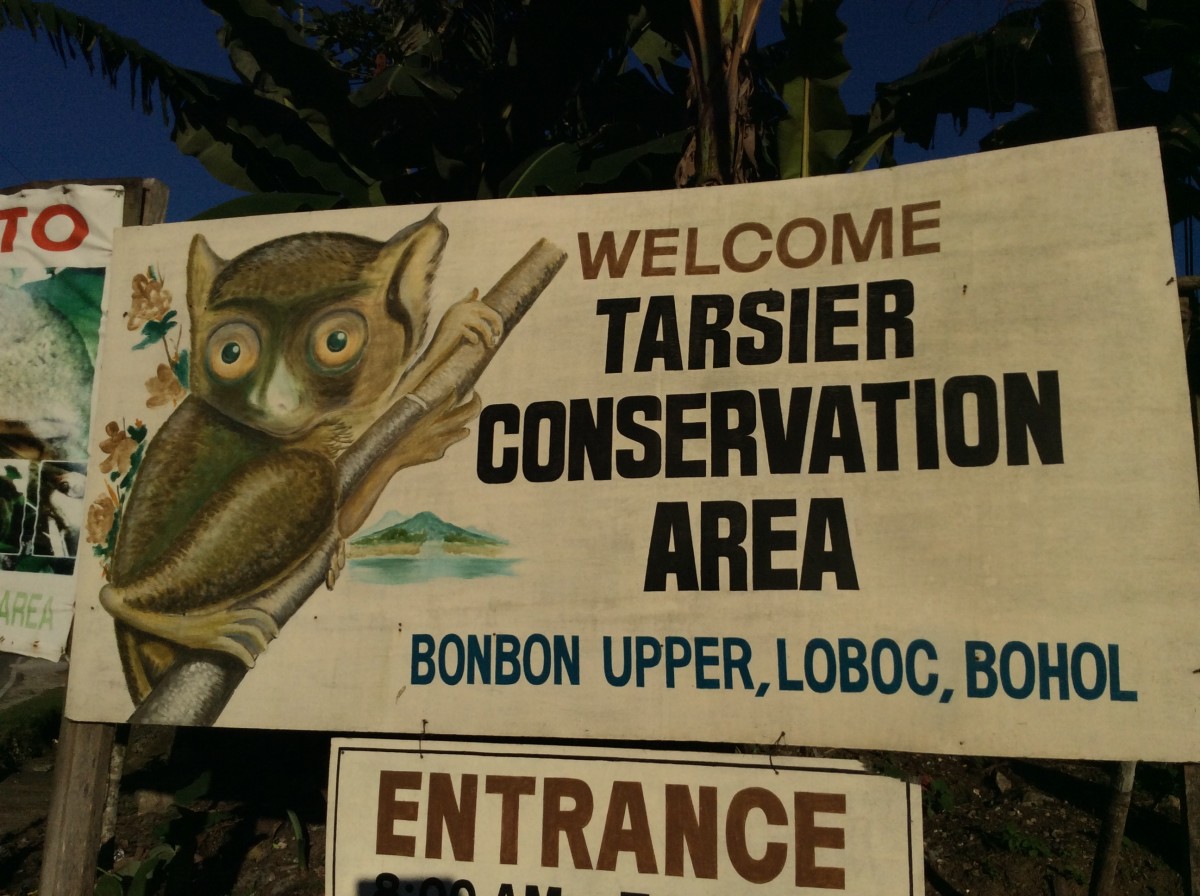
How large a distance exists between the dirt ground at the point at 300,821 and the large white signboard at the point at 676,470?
2080 mm

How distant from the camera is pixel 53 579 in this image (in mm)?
3828

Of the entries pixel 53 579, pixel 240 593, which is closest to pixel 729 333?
pixel 240 593

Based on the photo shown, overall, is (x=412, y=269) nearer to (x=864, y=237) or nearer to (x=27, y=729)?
(x=864, y=237)

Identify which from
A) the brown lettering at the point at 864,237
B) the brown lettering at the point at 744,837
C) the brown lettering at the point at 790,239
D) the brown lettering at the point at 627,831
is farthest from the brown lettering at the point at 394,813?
the brown lettering at the point at 864,237

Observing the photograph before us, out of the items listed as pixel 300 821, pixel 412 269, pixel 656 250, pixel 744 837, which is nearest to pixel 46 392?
pixel 412 269

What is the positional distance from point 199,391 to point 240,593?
80cm

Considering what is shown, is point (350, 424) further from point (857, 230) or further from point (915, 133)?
point (915, 133)

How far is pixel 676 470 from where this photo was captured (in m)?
3.08

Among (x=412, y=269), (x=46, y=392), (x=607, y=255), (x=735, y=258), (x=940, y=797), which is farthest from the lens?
(x=940, y=797)

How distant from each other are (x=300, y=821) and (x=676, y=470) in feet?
14.5

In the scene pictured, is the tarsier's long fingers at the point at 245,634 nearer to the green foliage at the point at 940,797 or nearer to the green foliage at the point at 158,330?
the green foliage at the point at 158,330

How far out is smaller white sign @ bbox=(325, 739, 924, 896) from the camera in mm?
2701

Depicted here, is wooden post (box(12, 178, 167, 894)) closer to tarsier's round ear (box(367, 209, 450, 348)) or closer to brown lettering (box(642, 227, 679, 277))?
tarsier's round ear (box(367, 209, 450, 348))

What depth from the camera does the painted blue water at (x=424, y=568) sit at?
3.19 metres
